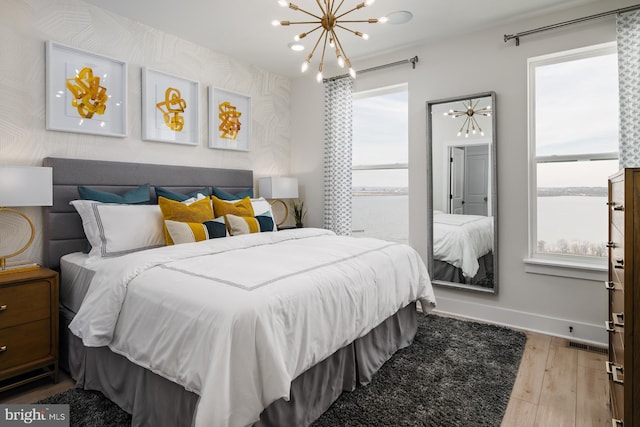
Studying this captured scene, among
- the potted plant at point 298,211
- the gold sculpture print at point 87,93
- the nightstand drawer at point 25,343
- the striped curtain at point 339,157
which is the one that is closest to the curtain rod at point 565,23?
the striped curtain at point 339,157

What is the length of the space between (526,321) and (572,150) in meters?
1.51

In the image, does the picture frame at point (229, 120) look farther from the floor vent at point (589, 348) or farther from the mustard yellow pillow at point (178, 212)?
the floor vent at point (589, 348)

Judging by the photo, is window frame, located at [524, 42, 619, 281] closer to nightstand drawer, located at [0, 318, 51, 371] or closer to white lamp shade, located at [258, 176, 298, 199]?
white lamp shade, located at [258, 176, 298, 199]

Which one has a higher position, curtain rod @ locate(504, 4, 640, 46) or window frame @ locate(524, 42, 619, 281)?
curtain rod @ locate(504, 4, 640, 46)

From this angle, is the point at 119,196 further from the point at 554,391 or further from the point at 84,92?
the point at 554,391

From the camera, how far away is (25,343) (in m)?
2.12

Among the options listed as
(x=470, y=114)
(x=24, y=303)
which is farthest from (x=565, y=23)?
(x=24, y=303)

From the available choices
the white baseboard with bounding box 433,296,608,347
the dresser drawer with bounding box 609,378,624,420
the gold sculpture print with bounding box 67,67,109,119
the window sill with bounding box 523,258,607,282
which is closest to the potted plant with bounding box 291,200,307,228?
the white baseboard with bounding box 433,296,608,347

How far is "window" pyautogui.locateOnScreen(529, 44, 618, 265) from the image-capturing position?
114 inches

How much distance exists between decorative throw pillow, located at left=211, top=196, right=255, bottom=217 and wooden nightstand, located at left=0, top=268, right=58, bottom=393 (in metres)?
1.28

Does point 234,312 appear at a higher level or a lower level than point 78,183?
lower

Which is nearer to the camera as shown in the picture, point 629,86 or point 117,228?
point 117,228

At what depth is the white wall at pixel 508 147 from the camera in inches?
115

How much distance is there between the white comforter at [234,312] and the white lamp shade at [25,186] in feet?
1.71
